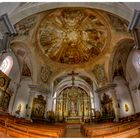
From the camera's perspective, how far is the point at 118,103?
16078 mm

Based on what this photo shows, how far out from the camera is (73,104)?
2095 cm

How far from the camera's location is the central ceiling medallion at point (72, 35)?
1413cm

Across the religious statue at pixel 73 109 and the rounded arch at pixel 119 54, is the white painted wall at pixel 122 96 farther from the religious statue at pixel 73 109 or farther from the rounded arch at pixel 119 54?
the religious statue at pixel 73 109

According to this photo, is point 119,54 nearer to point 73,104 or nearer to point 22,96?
point 73,104

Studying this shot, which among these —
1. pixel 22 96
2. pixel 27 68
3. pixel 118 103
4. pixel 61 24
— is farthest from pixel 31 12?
pixel 118 103

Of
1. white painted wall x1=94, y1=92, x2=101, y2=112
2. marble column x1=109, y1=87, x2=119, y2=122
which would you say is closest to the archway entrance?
white painted wall x1=94, y1=92, x2=101, y2=112

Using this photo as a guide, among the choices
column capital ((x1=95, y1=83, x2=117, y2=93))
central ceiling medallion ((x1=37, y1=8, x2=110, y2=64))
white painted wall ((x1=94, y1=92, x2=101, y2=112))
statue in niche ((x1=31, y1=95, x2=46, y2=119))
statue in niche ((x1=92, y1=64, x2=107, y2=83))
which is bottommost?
statue in niche ((x1=31, y1=95, x2=46, y2=119))

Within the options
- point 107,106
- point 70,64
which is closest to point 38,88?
point 70,64

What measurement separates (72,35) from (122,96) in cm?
722

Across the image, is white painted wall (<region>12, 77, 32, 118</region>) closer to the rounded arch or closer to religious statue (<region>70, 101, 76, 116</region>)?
religious statue (<region>70, 101, 76, 116</region>)

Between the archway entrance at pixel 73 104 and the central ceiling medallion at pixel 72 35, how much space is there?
4.73 meters

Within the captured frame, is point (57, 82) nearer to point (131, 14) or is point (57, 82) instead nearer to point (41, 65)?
point (41, 65)

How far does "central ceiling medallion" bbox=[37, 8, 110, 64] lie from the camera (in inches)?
556

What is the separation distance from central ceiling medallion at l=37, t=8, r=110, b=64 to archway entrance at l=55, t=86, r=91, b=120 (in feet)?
15.5
